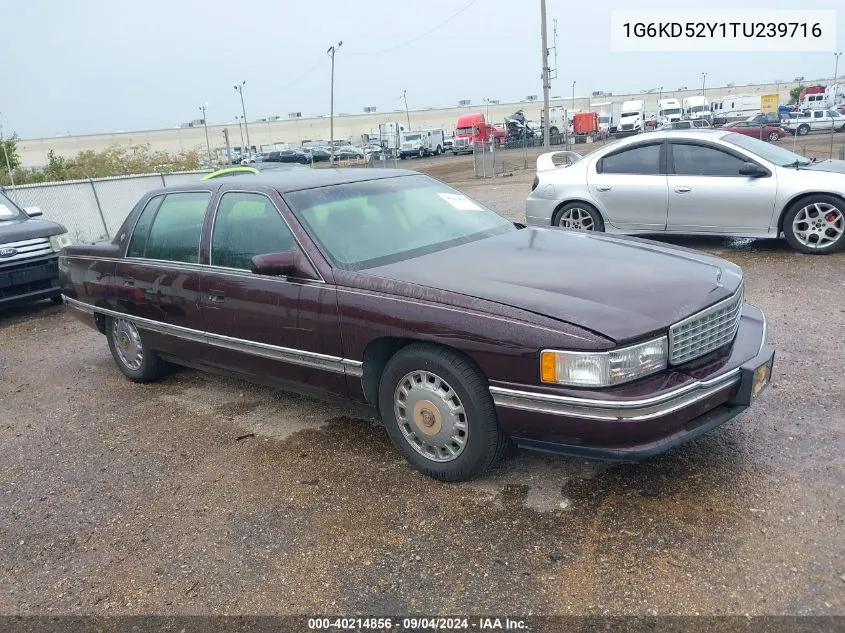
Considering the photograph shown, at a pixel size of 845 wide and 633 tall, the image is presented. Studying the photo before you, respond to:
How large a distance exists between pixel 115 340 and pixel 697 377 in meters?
4.41

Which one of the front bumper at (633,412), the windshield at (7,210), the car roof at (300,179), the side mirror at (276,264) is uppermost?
the car roof at (300,179)

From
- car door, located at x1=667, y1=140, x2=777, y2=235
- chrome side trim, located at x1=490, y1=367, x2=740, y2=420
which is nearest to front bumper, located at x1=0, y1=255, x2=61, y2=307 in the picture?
chrome side trim, located at x1=490, y1=367, x2=740, y2=420

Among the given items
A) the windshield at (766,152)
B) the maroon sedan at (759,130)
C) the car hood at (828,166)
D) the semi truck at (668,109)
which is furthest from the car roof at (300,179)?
the semi truck at (668,109)

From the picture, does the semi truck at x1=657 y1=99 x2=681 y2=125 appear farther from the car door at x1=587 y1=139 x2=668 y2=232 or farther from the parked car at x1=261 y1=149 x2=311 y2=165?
the car door at x1=587 y1=139 x2=668 y2=232

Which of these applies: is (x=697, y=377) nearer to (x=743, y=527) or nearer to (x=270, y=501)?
(x=743, y=527)

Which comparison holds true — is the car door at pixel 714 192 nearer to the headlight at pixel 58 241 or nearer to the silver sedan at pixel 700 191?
the silver sedan at pixel 700 191

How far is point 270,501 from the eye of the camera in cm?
356

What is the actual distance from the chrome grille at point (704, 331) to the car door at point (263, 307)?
168cm

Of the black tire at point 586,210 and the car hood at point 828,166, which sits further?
the black tire at point 586,210

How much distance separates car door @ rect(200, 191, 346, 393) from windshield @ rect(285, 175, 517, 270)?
174 mm

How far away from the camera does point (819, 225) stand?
25.7ft

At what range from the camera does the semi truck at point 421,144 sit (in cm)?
5144

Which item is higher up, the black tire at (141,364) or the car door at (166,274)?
the car door at (166,274)

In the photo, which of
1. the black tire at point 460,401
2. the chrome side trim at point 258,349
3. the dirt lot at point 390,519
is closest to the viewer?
the dirt lot at point 390,519
